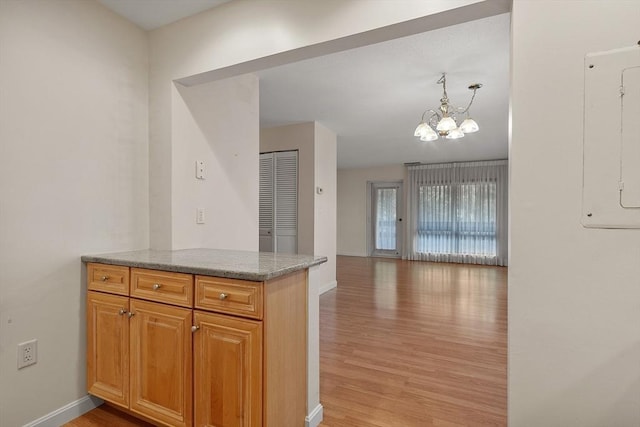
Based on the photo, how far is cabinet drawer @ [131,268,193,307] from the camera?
1.57 metres

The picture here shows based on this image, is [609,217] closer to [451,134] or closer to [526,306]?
[526,306]

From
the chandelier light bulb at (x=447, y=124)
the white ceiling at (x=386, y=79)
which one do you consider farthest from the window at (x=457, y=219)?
the chandelier light bulb at (x=447, y=124)

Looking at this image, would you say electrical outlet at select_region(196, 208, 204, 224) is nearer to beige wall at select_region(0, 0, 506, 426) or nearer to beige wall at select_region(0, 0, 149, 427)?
beige wall at select_region(0, 0, 506, 426)

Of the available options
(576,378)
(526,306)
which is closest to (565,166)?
(526,306)

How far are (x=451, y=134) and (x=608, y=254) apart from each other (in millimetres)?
2331

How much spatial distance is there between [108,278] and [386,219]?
7.66m

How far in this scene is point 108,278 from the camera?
184 cm

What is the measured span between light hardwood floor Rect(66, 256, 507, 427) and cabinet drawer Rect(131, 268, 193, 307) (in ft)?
2.63

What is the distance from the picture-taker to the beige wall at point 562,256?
117 centimetres

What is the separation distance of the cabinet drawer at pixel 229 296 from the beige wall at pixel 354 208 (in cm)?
762

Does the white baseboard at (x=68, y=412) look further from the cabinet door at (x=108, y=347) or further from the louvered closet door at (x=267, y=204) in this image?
the louvered closet door at (x=267, y=204)

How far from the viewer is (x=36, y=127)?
5.61 ft

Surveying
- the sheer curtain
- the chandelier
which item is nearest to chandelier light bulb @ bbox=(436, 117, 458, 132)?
the chandelier

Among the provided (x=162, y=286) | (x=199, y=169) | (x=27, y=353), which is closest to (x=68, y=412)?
(x=27, y=353)
